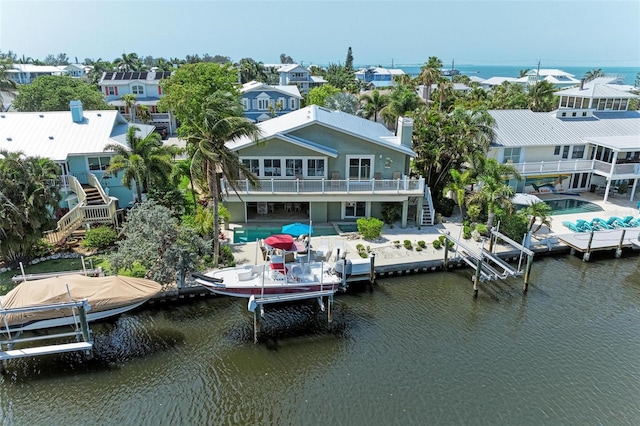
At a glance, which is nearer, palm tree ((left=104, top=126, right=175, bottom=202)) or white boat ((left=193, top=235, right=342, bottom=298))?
white boat ((left=193, top=235, right=342, bottom=298))

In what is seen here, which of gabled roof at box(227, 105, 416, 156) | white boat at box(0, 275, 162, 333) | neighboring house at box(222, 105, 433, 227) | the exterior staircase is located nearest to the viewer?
white boat at box(0, 275, 162, 333)

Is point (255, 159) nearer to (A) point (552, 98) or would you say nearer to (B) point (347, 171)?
(B) point (347, 171)

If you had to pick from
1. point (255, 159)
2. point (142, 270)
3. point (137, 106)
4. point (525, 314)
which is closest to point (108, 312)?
point (142, 270)

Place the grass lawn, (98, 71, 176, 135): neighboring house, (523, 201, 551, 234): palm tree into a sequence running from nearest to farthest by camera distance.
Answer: the grass lawn → (523, 201, 551, 234): palm tree → (98, 71, 176, 135): neighboring house

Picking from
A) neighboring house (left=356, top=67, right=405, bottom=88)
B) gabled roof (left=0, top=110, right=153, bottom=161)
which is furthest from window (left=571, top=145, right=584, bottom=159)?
neighboring house (left=356, top=67, right=405, bottom=88)

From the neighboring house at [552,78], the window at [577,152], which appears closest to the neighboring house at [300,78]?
the neighboring house at [552,78]

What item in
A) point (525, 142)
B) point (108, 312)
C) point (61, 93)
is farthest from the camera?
point (61, 93)

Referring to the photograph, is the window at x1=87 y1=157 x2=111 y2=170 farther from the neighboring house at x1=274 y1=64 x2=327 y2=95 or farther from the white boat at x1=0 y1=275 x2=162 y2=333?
the neighboring house at x1=274 y1=64 x2=327 y2=95
